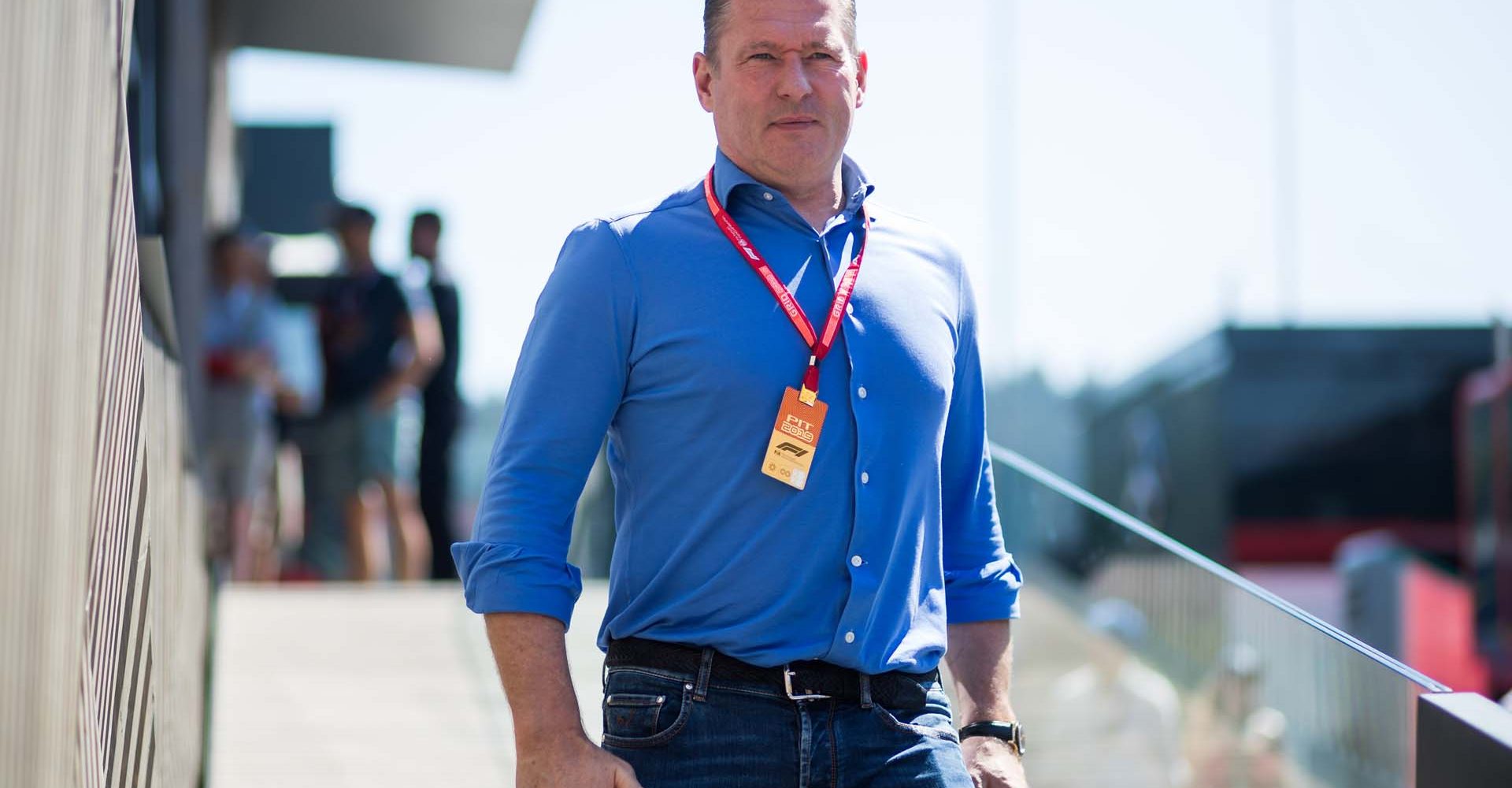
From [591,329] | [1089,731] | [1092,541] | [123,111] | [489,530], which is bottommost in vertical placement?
[1089,731]

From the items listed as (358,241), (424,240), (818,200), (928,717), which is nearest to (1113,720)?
(424,240)

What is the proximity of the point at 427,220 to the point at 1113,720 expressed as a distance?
367cm

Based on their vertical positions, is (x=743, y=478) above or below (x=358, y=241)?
below

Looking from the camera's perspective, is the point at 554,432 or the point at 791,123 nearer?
the point at 554,432

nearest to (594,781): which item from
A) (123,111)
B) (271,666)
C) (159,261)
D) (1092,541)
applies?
(123,111)

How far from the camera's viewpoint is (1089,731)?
6.88 m

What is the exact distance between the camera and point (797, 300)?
2.29m

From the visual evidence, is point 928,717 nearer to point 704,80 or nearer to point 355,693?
point 704,80

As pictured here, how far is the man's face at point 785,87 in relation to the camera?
7.66 ft

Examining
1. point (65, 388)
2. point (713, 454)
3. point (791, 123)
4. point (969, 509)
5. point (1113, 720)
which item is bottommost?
point (1113, 720)

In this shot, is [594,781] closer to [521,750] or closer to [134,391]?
[521,750]

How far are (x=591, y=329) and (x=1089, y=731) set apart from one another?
16.9ft

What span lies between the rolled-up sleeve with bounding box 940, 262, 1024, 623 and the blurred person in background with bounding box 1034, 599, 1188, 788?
12.9 ft

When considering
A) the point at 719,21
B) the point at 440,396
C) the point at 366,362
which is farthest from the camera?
the point at 440,396
